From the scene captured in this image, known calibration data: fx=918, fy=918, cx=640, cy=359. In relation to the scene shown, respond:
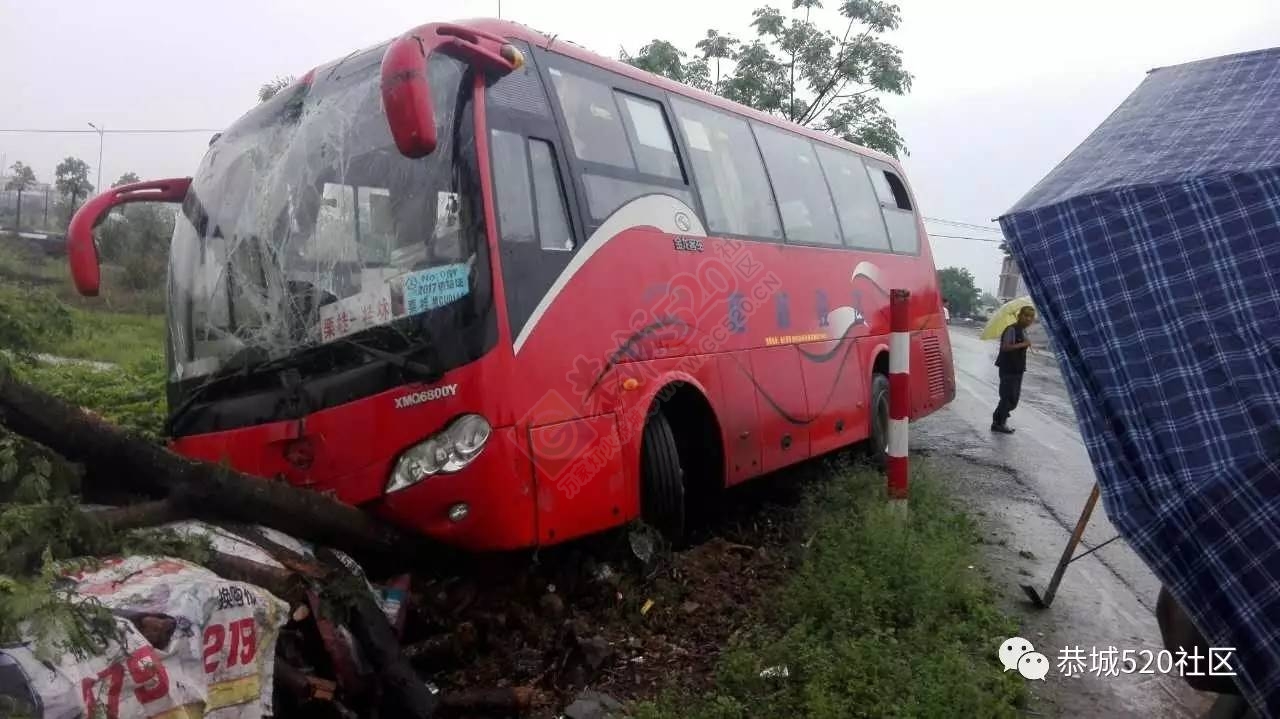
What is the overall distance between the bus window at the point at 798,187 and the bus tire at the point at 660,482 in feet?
7.66

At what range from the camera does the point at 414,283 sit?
12.5 ft

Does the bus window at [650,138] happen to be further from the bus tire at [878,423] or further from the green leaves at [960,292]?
the green leaves at [960,292]

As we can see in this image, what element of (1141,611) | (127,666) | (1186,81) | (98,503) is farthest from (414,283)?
(1141,611)

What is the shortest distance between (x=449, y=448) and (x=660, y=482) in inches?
52.9

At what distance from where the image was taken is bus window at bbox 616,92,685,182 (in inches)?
198

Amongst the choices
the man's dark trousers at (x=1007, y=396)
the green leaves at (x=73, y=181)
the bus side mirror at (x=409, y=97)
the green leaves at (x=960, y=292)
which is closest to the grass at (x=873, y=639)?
the bus side mirror at (x=409, y=97)

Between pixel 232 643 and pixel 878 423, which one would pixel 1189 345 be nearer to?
pixel 232 643

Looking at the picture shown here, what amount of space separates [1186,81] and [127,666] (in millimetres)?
3490

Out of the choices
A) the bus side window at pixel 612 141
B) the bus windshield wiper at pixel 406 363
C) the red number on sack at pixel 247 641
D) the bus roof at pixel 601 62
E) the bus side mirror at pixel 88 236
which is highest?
the bus roof at pixel 601 62

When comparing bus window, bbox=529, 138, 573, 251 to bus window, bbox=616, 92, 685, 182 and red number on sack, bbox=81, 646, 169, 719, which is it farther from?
red number on sack, bbox=81, 646, 169, 719

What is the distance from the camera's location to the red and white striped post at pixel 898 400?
5.09 m

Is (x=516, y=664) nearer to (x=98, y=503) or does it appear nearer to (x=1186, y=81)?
(x=98, y=503)

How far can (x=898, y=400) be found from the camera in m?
5.30

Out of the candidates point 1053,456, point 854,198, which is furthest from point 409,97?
point 1053,456
